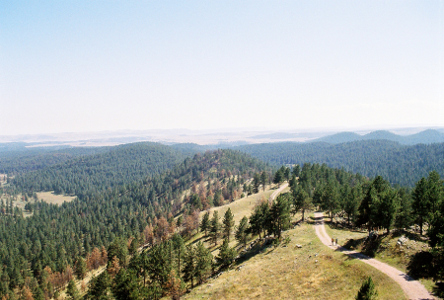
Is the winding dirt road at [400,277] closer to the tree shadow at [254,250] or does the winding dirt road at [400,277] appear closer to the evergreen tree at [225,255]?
the tree shadow at [254,250]

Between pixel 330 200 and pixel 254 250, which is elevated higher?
pixel 330 200

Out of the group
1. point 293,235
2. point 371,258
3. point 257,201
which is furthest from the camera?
point 257,201

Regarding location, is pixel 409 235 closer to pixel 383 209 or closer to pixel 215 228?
pixel 383 209

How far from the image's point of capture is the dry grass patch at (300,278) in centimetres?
3581

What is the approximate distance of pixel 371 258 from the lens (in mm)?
43219

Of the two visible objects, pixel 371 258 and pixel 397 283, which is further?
pixel 371 258

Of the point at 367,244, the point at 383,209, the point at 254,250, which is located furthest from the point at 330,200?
the point at 254,250

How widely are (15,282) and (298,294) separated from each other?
139 m

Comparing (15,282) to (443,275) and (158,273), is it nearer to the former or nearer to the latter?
(158,273)

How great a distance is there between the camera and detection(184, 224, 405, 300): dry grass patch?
117 ft

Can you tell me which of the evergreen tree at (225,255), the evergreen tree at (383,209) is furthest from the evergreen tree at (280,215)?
the evergreen tree at (383,209)

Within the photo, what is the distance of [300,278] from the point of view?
139ft

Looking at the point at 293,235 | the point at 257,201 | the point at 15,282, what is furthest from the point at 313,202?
the point at 15,282

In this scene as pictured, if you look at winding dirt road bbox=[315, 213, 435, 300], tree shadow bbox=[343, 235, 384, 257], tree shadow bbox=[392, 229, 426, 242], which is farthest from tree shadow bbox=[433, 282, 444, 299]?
tree shadow bbox=[392, 229, 426, 242]
